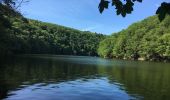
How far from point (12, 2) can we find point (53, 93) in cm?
1103

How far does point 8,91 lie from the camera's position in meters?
32.5

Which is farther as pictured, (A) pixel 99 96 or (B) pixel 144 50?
(B) pixel 144 50

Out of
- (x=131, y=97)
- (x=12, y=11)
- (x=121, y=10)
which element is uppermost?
(x=12, y=11)

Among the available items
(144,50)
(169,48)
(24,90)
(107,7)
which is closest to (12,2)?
(24,90)

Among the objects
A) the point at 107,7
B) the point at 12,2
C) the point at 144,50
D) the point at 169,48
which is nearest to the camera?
the point at 107,7

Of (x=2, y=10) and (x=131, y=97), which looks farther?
(x=2, y=10)

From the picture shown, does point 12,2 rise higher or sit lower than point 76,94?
higher

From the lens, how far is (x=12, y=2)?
123ft

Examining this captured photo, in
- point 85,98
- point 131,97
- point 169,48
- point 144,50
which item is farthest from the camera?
point 144,50

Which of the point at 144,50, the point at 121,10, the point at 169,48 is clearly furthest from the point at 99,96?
the point at 144,50

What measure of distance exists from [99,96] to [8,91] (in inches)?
331

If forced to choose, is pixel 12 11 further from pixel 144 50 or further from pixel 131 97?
pixel 144 50

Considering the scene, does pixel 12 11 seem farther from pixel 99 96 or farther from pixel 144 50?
pixel 144 50

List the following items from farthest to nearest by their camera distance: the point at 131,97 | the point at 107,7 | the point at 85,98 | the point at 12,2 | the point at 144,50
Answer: the point at 144,50
the point at 12,2
the point at 131,97
the point at 85,98
the point at 107,7
